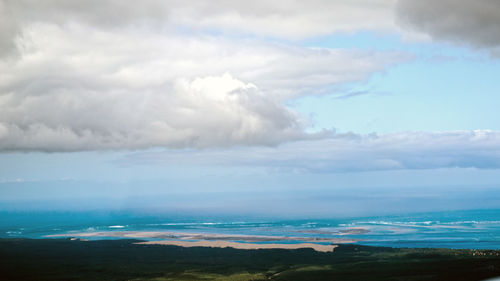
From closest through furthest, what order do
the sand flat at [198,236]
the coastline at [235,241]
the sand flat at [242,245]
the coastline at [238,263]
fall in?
the coastline at [238,263]
the sand flat at [242,245]
the coastline at [235,241]
the sand flat at [198,236]

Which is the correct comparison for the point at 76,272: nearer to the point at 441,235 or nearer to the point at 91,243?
the point at 91,243

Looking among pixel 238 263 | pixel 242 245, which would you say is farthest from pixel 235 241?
pixel 238 263

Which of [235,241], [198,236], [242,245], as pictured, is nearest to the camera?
[242,245]

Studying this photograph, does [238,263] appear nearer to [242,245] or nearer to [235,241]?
[242,245]

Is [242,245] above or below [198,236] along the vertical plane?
below

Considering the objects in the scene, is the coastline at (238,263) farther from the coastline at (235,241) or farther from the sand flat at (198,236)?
the sand flat at (198,236)

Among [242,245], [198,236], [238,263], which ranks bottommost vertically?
[238,263]

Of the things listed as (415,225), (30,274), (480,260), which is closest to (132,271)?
(30,274)

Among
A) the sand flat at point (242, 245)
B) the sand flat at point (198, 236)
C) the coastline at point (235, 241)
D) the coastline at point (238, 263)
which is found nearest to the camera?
the coastline at point (238, 263)

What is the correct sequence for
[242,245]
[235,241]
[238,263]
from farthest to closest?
[235,241] → [242,245] → [238,263]

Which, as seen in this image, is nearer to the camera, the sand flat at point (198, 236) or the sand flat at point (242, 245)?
the sand flat at point (242, 245)

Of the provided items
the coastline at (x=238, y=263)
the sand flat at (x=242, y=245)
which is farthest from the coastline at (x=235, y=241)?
the coastline at (x=238, y=263)

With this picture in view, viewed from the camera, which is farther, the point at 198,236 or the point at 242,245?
the point at 198,236
